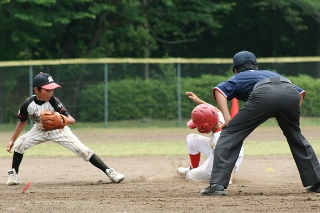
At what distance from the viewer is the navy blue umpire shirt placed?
7059 mm

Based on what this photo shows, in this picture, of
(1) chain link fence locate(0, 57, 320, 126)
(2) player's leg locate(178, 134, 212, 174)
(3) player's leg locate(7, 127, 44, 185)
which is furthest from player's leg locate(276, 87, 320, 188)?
(1) chain link fence locate(0, 57, 320, 126)

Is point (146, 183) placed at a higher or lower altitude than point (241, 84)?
lower

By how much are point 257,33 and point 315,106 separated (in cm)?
1040

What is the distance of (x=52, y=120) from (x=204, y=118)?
5.97 feet

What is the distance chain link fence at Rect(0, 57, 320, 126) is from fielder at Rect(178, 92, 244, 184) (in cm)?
1198

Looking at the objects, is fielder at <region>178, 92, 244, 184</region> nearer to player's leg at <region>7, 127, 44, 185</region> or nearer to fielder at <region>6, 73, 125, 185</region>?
fielder at <region>6, 73, 125, 185</region>

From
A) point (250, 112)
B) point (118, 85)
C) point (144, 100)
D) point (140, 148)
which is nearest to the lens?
point (250, 112)

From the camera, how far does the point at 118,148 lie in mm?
14672

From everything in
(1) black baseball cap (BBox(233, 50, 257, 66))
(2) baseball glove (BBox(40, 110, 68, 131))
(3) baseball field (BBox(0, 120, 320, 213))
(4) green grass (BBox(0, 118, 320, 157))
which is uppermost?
(1) black baseball cap (BBox(233, 50, 257, 66))

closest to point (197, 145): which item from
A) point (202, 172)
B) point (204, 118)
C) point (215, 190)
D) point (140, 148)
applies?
point (202, 172)

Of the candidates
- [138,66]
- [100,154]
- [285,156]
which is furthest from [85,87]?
[285,156]

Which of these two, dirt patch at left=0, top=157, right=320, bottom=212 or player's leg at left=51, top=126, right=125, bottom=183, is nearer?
dirt patch at left=0, top=157, right=320, bottom=212

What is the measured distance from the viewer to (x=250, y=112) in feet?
23.0

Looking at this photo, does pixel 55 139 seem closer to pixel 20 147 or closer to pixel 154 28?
pixel 20 147
